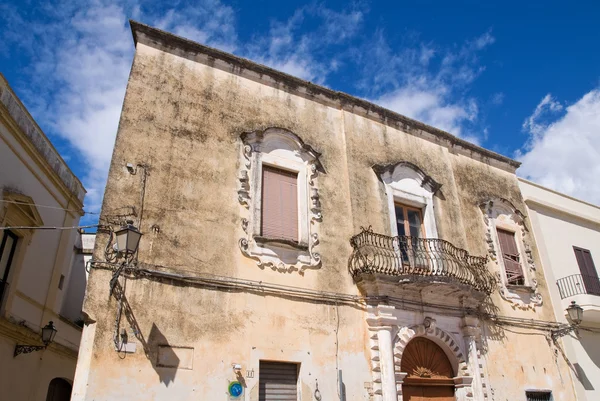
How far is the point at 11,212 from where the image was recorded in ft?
35.5

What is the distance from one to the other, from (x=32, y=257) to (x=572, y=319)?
13653mm

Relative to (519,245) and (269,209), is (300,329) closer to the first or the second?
(269,209)

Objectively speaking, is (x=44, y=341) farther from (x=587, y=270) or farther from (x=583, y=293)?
(x=587, y=270)

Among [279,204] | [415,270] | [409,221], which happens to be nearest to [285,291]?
[279,204]

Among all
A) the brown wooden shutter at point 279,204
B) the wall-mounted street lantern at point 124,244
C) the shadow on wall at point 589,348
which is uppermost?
the brown wooden shutter at point 279,204

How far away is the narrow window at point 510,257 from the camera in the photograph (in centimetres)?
1242

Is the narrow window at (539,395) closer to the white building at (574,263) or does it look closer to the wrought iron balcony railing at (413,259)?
the white building at (574,263)

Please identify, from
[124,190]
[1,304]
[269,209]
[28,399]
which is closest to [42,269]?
[1,304]

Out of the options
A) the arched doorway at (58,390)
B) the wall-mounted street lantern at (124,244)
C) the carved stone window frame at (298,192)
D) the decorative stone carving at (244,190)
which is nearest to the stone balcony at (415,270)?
the carved stone window frame at (298,192)

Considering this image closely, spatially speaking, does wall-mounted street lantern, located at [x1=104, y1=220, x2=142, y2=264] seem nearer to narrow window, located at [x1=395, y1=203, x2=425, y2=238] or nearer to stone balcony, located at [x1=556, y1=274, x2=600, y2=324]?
narrow window, located at [x1=395, y1=203, x2=425, y2=238]

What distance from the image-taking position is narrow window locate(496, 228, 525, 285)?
40.8ft

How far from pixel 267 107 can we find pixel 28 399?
29.0 ft

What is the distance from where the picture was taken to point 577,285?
518 inches

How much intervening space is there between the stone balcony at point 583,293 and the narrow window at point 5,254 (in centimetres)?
1403
